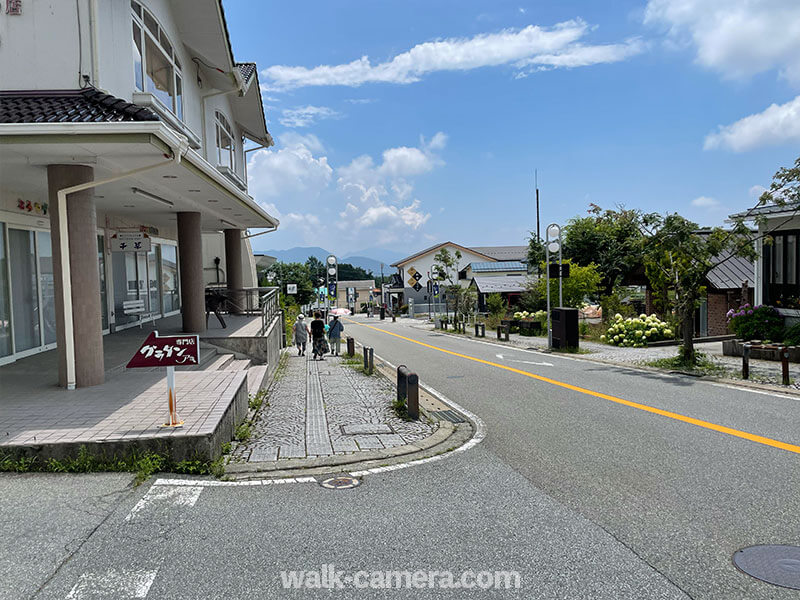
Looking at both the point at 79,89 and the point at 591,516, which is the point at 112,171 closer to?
the point at 79,89

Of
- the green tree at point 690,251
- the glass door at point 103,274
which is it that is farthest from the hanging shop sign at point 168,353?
the green tree at point 690,251

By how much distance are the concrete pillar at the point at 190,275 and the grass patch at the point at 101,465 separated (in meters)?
9.27

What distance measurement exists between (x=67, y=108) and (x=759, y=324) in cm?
1784

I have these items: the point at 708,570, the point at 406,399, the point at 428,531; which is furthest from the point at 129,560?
the point at 406,399

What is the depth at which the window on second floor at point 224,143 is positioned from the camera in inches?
733

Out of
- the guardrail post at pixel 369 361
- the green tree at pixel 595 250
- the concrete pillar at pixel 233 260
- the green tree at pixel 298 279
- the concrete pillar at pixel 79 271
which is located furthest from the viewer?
the green tree at pixel 298 279

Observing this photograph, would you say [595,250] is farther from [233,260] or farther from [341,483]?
[341,483]

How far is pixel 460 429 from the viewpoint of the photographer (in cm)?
841

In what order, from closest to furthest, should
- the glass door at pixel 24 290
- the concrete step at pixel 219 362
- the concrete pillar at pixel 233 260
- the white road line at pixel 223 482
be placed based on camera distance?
the white road line at pixel 223 482, the glass door at pixel 24 290, the concrete step at pixel 219 362, the concrete pillar at pixel 233 260

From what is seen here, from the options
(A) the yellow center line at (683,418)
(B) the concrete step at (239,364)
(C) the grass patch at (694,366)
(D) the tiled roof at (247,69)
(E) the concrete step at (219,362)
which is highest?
(D) the tiled roof at (247,69)

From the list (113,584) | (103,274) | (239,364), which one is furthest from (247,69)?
(113,584)

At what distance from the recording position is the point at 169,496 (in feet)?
17.3

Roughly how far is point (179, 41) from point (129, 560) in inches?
546

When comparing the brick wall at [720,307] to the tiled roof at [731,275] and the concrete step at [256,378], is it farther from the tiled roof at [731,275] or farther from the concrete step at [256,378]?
the concrete step at [256,378]
